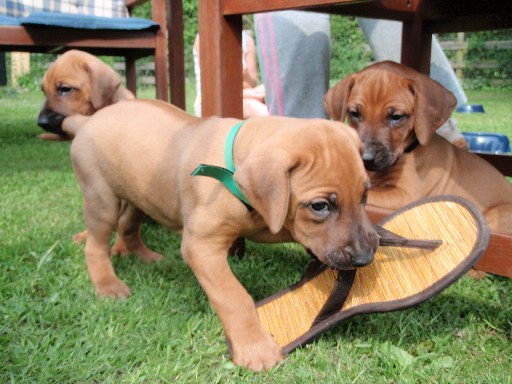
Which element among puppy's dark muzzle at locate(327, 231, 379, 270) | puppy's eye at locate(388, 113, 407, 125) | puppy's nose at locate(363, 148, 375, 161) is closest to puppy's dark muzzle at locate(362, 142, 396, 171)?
puppy's nose at locate(363, 148, 375, 161)

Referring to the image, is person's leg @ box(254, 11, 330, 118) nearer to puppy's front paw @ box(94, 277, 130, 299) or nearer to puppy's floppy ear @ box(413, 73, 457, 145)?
puppy's floppy ear @ box(413, 73, 457, 145)

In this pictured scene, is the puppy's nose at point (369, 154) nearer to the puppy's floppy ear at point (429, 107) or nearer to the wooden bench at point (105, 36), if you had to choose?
the puppy's floppy ear at point (429, 107)

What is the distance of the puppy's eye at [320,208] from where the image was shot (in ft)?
6.56

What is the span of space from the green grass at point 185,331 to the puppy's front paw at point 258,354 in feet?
0.12

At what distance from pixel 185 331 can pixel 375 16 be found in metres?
2.20

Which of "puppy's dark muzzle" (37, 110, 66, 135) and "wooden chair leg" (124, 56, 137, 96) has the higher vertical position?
"wooden chair leg" (124, 56, 137, 96)

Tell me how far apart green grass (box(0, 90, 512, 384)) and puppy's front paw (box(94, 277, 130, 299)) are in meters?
0.06

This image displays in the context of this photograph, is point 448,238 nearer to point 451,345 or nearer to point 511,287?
point 451,345

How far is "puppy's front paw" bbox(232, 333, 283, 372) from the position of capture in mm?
2033

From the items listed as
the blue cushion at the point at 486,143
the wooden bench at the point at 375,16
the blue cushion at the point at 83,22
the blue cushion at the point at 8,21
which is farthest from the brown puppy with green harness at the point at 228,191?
the blue cushion at the point at 486,143

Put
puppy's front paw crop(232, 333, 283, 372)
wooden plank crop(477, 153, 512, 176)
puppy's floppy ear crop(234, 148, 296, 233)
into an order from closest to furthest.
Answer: puppy's floppy ear crop(234, 148, 296, 233), puppy's front paw crop(232, 333, 283, 372), wooden plank crop(477, 153, 512, 176)

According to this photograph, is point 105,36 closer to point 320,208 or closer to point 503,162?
point 503,162

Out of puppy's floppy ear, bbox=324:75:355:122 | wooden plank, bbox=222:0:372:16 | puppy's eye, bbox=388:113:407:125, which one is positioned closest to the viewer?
wooden plank, bbox=222:0:372:16

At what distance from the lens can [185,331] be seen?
230cm
